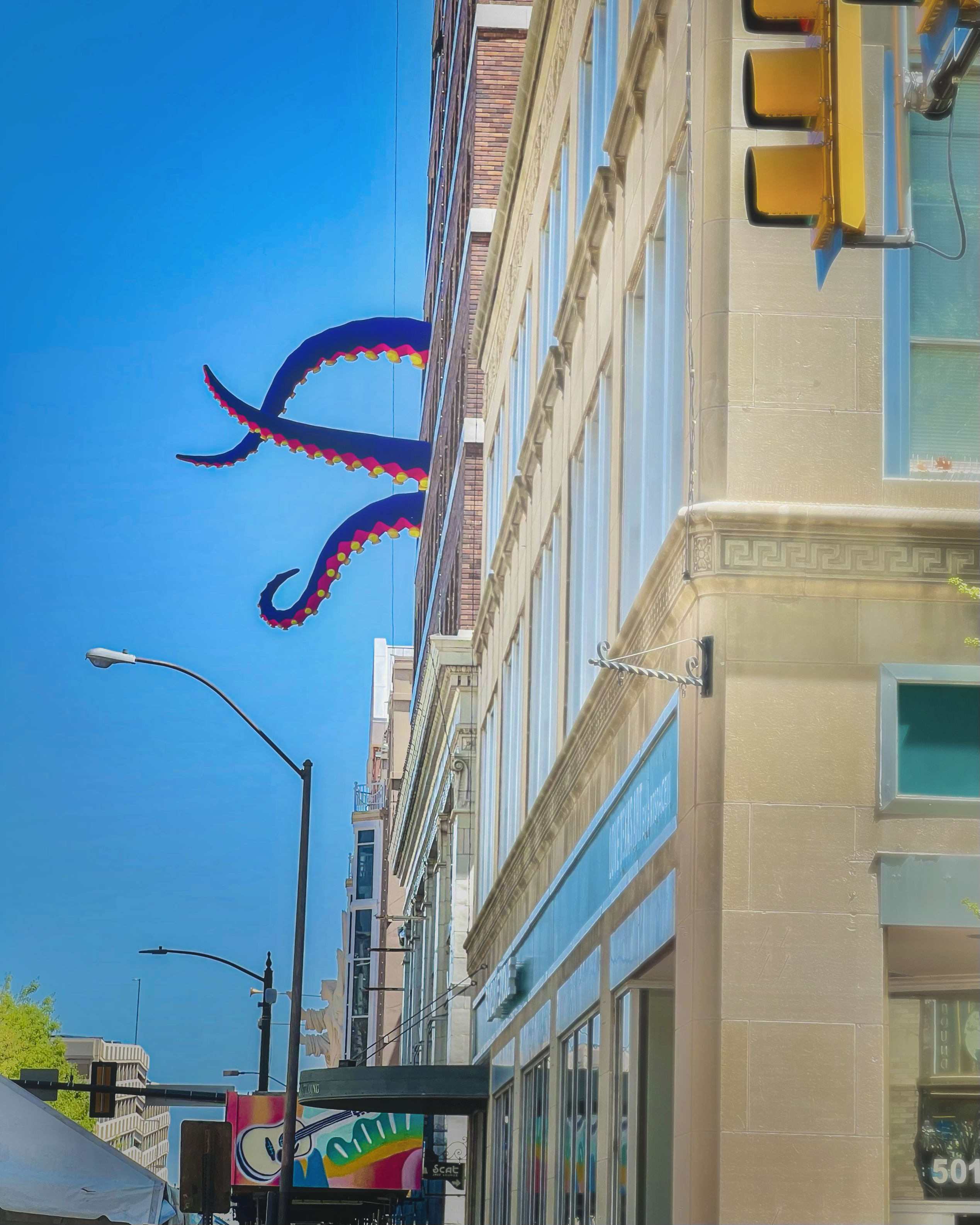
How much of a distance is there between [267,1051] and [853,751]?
42032 millimetres

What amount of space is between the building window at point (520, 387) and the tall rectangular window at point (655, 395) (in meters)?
9.06

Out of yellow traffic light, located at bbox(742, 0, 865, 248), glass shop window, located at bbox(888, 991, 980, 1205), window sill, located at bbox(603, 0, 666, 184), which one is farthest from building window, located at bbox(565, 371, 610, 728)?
yellow traffic light, located at bbox(742, 0, 865, 248)

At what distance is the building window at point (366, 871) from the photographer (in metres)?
122

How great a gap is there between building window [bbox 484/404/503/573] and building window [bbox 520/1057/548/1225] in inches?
398

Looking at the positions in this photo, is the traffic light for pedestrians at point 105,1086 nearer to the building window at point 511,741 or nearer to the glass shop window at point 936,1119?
the building window at point 511,741

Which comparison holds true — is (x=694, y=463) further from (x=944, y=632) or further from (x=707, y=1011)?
(x=707, y=1011)

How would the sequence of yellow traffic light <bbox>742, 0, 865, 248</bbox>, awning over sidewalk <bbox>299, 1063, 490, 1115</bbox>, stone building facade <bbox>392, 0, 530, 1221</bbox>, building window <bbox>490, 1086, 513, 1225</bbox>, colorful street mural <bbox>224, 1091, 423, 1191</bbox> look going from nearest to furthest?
yellow traffic light <bbox>742, 0, 865, 248</bbox> → building window <bbox>490, 1086, 513, 1225</bbox> → awning over sidewalk <bbox>299, 1063, 490, 1115</bbox> → colorful street mural <bbox>224, 1091, 423, 1191</bbox> → stone building facade <bbox>392, 0, 530, 1221</bbox>

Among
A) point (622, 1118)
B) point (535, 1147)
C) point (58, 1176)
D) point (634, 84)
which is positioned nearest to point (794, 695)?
point (622, 1118)

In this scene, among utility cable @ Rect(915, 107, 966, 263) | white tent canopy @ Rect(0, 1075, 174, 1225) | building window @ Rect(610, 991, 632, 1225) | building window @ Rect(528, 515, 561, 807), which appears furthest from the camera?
building window @ Rect(528, 515, 561, 807)

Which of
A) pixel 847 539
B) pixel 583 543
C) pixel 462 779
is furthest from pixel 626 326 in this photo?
pixel 462 779

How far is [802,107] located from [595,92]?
13671 millimetres

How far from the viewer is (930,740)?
1163 cm

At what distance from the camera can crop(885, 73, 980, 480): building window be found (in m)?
12.2

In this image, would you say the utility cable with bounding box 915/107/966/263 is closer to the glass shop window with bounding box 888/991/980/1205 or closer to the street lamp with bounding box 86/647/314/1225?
the glass shop window with bounding box 888/991/980/1205
